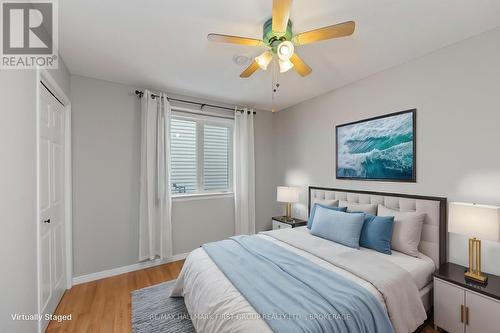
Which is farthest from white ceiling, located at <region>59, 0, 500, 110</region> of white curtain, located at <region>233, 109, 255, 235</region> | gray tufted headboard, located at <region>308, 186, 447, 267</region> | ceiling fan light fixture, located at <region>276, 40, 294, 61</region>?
gray tufted headboard, located at <region>308, 186, 447, 267</region>

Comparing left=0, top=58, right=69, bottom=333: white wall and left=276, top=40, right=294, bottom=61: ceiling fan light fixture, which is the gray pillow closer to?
left=276, top=40, right=294, bottom=61: ceiling fan light fixture

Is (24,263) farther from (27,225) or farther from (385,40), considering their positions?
(385,40)

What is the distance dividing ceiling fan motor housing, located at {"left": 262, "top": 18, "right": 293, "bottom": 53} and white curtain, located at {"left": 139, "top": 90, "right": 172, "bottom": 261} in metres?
2.03

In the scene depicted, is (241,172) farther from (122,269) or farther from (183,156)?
(122,269)

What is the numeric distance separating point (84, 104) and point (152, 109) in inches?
30.8

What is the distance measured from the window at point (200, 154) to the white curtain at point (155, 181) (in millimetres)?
259

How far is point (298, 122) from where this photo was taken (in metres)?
3.91

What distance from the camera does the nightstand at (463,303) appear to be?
1604 millimetres

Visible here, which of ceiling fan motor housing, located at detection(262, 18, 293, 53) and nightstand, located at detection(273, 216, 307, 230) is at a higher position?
ceiling fan motor housing, located at detection(262, 18, 293, 53)

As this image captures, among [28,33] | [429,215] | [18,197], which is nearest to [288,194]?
[429,215]

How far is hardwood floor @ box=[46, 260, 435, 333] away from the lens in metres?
2.00

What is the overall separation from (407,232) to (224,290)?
1849mm

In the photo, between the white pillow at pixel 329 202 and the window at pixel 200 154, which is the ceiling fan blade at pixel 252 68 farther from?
the white pillow at pixel 329 202

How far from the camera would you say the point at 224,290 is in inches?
61.9
